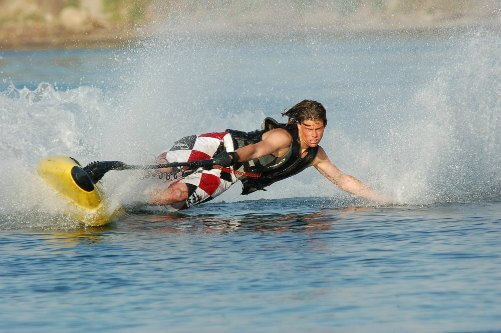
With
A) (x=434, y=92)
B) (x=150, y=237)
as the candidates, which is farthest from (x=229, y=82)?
(x=150, y=237)

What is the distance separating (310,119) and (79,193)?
2.01 meters

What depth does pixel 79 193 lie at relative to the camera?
1020 cm

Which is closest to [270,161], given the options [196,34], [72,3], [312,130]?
[312,130]

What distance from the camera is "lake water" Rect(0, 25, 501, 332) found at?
7.05m

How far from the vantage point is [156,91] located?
16875mm

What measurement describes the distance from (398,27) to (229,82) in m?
14.1

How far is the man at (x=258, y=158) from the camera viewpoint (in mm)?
10273

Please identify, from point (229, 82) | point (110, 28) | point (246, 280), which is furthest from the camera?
point (110, 28)

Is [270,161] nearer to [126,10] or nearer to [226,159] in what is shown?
[226,159]

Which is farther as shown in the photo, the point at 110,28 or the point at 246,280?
the point at 110,28

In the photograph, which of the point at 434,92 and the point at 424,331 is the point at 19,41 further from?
the point at 424,331

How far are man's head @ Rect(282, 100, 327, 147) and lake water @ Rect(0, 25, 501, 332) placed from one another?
72 centimetres

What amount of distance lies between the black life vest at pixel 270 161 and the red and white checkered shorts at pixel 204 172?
120mm

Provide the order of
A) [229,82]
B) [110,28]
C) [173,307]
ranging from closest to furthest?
[173,307]
[229,82]
[110,28]
